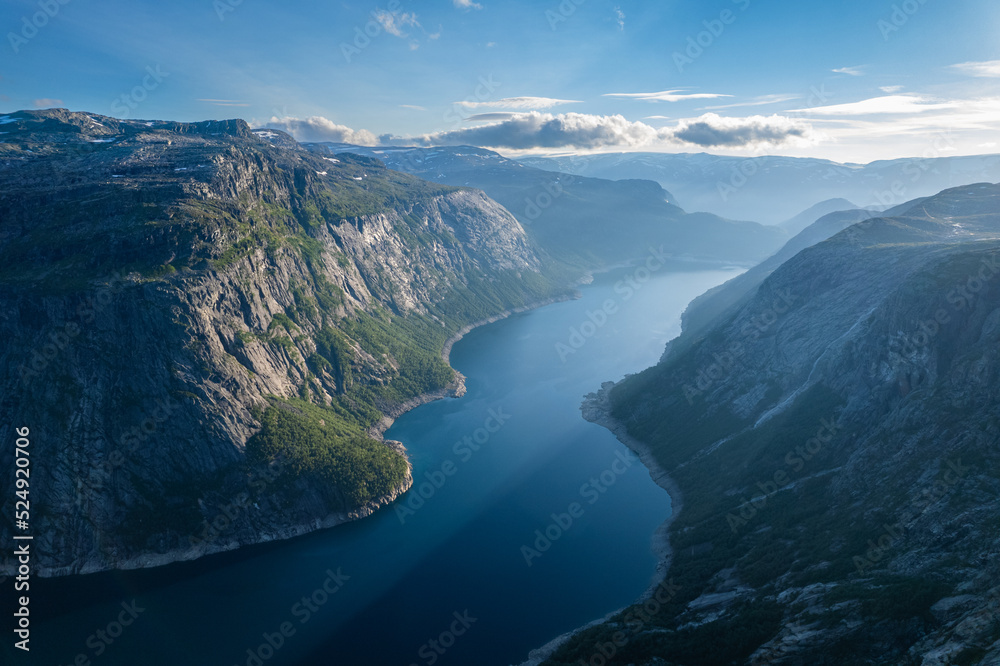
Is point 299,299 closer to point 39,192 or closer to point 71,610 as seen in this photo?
point 39,192

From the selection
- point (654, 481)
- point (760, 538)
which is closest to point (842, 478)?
point (760, 538)

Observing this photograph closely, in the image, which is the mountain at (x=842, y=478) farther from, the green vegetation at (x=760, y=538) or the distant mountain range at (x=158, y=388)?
the distant mountain range at (x=158, y=388)

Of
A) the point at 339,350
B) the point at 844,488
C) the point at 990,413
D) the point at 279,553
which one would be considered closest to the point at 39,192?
the point at 339,350

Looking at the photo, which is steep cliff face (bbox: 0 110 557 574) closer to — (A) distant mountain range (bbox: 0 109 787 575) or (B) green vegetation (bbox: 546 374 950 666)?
(A) distant mountain range (bbox: 0 109 787 575)

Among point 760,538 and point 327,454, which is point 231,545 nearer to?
point 327,454

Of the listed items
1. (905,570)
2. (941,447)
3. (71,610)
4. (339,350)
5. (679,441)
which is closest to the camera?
(905,570)

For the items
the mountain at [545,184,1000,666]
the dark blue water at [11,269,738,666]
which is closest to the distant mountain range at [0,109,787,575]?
the dark blue water at [11,269,738,666]
